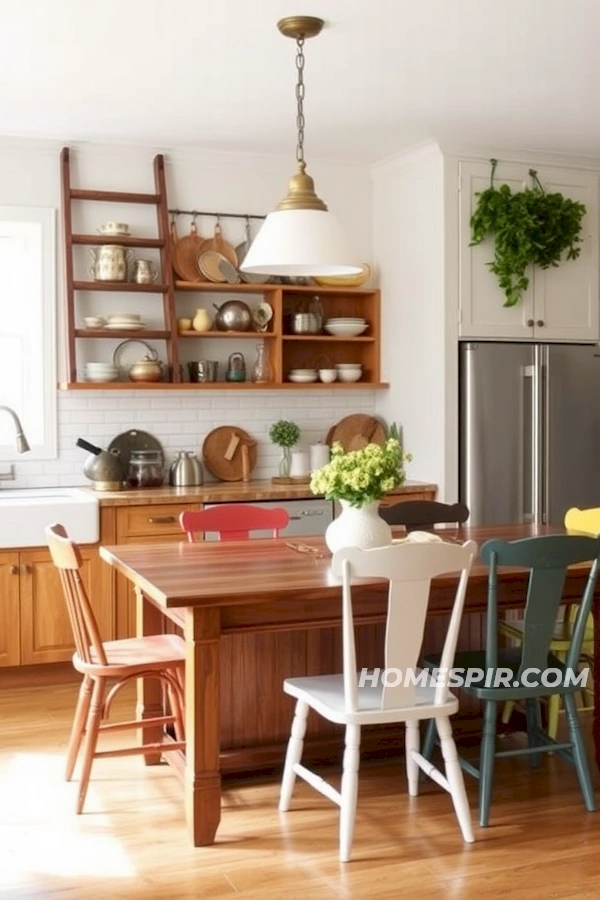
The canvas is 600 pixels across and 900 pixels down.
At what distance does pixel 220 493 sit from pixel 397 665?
2.33m

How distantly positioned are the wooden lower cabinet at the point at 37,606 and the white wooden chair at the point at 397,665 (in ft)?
6.39

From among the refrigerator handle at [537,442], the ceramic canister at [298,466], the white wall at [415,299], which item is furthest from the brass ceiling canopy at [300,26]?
the ceramic canister at [298,466]

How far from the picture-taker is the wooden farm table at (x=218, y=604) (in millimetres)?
3127

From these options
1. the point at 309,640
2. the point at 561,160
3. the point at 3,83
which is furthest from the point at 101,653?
the point at 561,160

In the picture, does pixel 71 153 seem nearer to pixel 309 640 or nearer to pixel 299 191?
pixel 299 191

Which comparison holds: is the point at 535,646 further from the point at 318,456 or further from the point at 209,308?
the point at 209,308

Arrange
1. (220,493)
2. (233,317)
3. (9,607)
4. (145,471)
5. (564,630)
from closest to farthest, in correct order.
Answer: (564,630) < (9,607) < (220,493) < (145,471) < (233,317)

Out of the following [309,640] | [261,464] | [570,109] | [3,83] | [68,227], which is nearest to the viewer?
[309,640]

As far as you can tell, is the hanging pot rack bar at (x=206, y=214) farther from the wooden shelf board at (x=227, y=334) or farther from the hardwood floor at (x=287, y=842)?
the hardwood floor at (x=287, y=842)

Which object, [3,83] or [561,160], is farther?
[561,160]

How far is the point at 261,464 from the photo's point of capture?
602 centimetres

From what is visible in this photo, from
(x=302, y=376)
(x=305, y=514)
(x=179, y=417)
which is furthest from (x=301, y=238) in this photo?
(x=179, y=417)

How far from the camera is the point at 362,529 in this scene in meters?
3.55

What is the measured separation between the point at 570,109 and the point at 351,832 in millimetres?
3397
